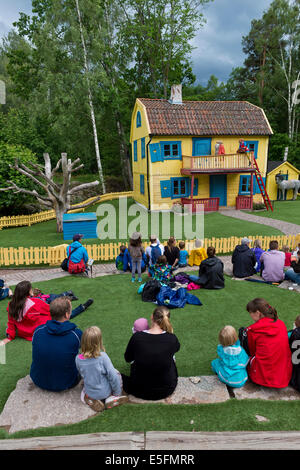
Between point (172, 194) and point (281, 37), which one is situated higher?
point (281, 37)

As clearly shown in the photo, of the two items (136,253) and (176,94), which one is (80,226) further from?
(176,94)

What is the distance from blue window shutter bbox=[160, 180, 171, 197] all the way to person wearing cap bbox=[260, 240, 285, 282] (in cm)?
1491

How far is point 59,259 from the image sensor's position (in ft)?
40.2

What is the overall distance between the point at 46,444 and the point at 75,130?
29117 mm

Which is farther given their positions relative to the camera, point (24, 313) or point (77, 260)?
point (77, 260)

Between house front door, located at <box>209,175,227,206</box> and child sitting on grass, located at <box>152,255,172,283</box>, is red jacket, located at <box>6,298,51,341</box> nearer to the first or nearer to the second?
child sitting on grass, located at <box>152,255,172,283</box>

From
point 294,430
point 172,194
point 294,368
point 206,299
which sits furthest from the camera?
point 172,194

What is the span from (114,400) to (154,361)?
73cm

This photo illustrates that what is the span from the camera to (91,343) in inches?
143

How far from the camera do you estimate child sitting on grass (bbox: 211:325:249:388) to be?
4.06 metres

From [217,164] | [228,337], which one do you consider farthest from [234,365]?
[217,164]

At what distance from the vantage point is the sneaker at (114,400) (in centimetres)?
378

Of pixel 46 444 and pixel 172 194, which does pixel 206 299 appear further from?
pixel 172 194

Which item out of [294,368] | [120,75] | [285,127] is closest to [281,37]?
[285,127]
